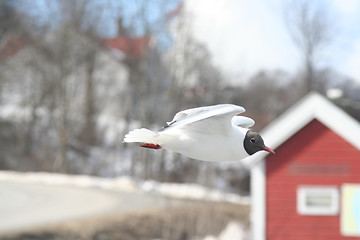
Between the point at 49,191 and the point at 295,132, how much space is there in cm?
1138

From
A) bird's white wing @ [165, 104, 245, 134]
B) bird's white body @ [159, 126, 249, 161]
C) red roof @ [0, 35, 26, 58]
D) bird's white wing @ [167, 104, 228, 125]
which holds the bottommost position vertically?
bird's white body @ [159, 126, 249, 161]

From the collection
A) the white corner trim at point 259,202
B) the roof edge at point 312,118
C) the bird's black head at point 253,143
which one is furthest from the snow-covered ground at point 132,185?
the bird's black head at point 253,143

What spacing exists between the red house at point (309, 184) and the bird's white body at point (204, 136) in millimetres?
8160

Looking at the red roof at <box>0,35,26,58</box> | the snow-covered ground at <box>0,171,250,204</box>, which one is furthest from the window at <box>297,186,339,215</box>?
the red roof at <box>0,35,26,58</box>

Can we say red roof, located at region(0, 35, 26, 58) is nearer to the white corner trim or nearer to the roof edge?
the white corner trim

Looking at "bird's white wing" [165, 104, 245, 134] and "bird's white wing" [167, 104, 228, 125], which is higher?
"bird's white wing" [167, 104, 228, 125]

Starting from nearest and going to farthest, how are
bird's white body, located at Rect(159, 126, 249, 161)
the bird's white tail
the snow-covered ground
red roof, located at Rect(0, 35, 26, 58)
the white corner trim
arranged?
bird's white body, located at Rect(159, 126, 249, 161), the bird's white tail, the white corner trim, the snow-covered ground, red roof, located at Rect(0, 35, 26, 58)

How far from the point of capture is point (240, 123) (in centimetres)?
166

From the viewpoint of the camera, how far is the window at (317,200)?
32.6 ft

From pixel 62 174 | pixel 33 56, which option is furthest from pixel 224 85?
pixel 33 56

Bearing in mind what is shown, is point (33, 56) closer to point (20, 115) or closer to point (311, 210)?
A: point (20, 115)

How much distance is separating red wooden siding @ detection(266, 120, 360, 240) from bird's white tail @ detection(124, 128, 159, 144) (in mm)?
8534

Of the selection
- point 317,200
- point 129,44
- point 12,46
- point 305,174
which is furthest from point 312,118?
point 12,46

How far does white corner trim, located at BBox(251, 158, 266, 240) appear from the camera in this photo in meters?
10.3
